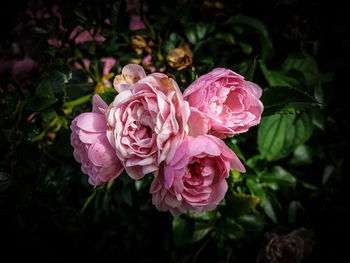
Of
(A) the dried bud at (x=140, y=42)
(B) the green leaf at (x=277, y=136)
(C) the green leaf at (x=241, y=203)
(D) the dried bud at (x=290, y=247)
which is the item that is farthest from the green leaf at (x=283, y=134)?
(A) the dried bud at (x=140, y=42)

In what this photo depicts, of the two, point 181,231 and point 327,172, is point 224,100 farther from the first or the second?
point 327,172

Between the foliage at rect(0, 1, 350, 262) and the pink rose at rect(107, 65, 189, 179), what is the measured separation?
0.14 m

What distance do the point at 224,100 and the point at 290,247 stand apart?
565mm

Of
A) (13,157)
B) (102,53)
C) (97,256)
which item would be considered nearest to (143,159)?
(13,157)

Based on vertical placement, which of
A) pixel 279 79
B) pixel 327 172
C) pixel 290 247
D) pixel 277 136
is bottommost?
pixel 290 247

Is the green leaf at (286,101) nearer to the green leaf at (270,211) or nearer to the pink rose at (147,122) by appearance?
the pink rose at (147,122)

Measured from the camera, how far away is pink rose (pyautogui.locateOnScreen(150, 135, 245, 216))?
29 centimetres

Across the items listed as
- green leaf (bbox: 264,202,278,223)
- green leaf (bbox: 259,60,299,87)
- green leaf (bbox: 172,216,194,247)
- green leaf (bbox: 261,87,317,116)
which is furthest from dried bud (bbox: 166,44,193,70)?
green leaf (bbox: 264,202,278,223)

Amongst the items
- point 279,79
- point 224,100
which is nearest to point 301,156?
point 279,79

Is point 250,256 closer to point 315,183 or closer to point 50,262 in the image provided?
point 315,183

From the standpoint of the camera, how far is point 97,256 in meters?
1.05

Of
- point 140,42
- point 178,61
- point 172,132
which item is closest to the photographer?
point 172,132

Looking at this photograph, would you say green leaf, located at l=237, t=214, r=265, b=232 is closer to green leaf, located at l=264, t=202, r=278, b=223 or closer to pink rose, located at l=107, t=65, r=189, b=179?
green leaf, located at l=264, t=202, r=278, b=223

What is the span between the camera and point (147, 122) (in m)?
0.32
